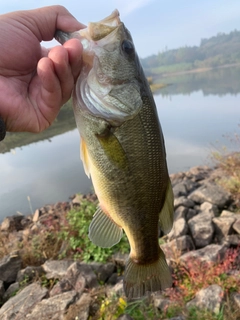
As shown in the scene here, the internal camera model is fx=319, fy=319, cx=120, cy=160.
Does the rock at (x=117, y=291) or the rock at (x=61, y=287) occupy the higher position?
the rock at (x=61, y=287)

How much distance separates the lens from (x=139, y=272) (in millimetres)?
2283

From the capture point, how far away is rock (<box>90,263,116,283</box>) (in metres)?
4.67

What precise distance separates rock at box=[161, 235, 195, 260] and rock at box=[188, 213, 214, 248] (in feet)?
0.57

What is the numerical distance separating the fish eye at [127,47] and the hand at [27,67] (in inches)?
16.3

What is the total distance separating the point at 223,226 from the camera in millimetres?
5328

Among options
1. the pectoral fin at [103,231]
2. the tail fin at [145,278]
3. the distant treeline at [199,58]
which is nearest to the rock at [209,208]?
the tail fin at [145,278]

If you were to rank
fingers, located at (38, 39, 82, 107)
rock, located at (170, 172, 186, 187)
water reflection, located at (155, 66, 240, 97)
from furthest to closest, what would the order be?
1. water reflection, located at (155, 66, 240, 97)
2. rock, located at (170, 172, 186, 187)
3. fingers, located at (38, 39, 82, 107)

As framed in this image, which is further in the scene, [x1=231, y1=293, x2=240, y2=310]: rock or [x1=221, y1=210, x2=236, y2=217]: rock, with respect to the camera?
[x1=221, y1=210, x2=236, y2=217]: rock

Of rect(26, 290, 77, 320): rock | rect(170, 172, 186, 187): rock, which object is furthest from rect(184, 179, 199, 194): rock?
rect(26, 290, 77, 320): rock

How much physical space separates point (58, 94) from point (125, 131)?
49cm

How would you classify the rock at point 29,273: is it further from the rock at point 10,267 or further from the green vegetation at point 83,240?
the green vegetation at point 83,240

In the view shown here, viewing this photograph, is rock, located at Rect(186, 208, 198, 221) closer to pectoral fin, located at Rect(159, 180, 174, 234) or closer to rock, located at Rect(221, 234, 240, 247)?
rock, located at Rect(221, 234, 240, 247)

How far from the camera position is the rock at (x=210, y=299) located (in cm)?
352

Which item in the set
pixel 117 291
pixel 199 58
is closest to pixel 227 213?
pixel 117 291
